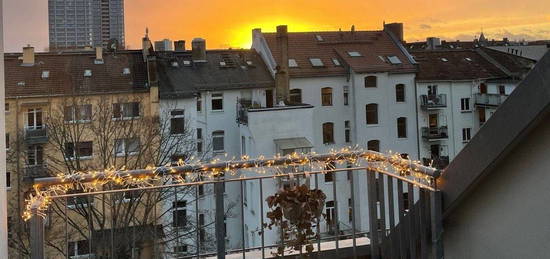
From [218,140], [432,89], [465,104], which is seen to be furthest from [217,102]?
[465,104]

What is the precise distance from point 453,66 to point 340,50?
3.36m

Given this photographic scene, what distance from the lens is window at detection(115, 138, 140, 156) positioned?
6406 millimetres

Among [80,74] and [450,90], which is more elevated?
[80,74]

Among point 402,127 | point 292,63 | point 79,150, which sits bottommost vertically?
point 79,150

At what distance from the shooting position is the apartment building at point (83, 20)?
3.39m

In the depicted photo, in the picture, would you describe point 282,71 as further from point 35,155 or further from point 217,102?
point 35,155

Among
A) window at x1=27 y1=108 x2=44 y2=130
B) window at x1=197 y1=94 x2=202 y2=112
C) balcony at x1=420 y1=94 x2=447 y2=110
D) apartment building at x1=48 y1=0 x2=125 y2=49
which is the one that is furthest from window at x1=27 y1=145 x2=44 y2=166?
balcony at x1=420 y1=94 x2=447 y2=110

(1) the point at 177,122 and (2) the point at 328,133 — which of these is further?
(1) the point at 177,122

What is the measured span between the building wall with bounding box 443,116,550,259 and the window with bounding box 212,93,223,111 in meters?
6.89

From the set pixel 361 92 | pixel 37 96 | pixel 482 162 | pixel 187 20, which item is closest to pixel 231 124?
pixel 361 92

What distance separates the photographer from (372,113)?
6.12 meters

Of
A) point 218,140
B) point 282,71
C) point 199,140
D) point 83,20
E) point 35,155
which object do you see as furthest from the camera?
point 282,71

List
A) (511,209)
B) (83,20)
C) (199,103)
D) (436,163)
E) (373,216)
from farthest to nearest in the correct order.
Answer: (199,103) < (83,20) < (373,216) < (436,163) < (511,209)

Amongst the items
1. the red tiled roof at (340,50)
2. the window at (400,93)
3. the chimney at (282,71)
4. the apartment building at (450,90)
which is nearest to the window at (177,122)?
the chimney at (282,71)
